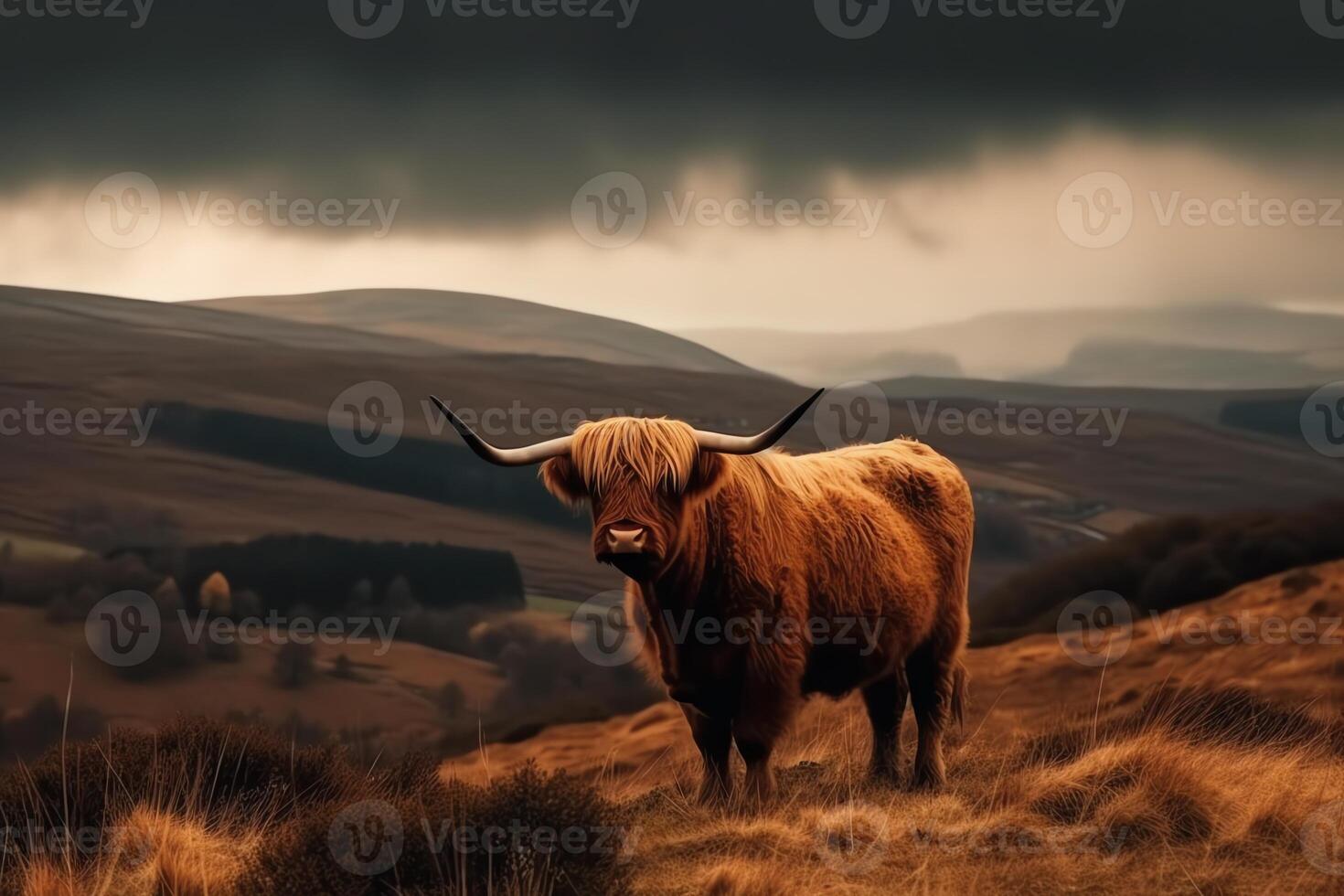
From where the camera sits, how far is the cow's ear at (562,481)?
7723 mm

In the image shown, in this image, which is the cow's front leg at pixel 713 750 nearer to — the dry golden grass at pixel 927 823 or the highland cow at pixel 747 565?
the highland cow at pixel 747 565

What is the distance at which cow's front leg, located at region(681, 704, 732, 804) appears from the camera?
319 inches

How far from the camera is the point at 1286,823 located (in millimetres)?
7500

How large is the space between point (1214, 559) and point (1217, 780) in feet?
31.7

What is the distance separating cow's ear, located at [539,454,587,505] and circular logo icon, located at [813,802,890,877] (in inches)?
81.2

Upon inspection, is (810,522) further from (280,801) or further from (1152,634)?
(1152,634)

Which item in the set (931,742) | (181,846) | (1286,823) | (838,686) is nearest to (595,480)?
(838,686)

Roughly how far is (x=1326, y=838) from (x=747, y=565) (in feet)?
10.3

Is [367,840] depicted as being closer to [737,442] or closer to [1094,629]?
[737,442]

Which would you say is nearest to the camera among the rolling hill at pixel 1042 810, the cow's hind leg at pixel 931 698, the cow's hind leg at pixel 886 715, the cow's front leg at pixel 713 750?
the rolling hill at pixel 1042 810

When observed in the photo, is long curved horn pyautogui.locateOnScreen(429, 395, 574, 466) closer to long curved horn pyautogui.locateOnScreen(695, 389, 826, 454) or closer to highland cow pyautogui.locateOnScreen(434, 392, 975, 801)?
highland cow pyautogui.locateOnScreen(434, 392, 975, 801)

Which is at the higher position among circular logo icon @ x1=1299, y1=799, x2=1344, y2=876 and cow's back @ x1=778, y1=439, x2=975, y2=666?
cow's back @ x1=778, y1=439, x2=975, y2=666

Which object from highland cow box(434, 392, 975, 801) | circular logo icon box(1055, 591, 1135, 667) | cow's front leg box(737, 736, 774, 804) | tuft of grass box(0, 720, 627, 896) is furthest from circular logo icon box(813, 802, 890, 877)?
circular logo icon box(1055, 591, 1135, 667)

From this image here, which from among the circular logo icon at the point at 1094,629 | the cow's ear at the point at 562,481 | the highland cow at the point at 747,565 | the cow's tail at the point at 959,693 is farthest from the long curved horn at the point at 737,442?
the circular logo icon at the point at 1094,629
